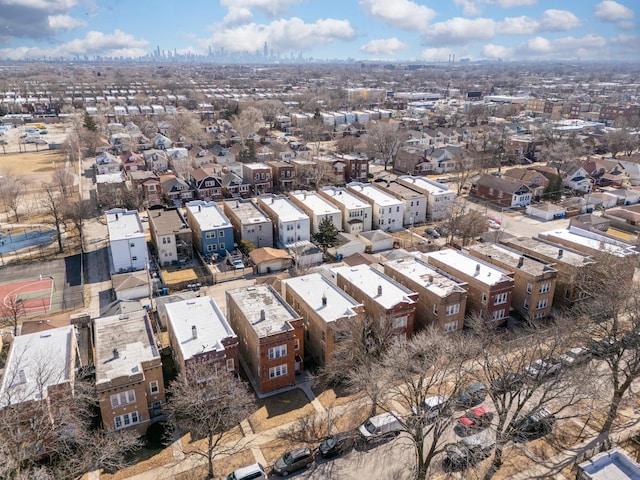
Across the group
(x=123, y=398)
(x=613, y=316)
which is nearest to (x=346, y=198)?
(x=613, y=316)

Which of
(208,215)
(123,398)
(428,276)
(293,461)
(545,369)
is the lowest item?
(293,461)

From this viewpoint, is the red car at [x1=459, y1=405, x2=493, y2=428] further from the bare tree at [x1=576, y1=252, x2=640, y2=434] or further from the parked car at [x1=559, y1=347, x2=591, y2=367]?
the parked car at [x1=559, y1=347, x2=591, y2=367]

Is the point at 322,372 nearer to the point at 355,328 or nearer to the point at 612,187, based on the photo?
the point at 355,328

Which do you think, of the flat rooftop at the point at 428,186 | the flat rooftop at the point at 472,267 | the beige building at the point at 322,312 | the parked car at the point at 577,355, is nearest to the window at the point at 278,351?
the beige building at the point at 322,312

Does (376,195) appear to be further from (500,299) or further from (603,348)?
(603,348)

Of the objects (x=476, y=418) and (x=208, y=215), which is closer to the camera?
(x=476, y=418)

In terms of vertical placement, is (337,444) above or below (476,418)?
below

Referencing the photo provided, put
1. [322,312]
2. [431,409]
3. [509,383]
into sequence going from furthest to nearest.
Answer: [322,312] → [431,409] → [509,383]

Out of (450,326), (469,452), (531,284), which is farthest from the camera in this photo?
(531,284)
